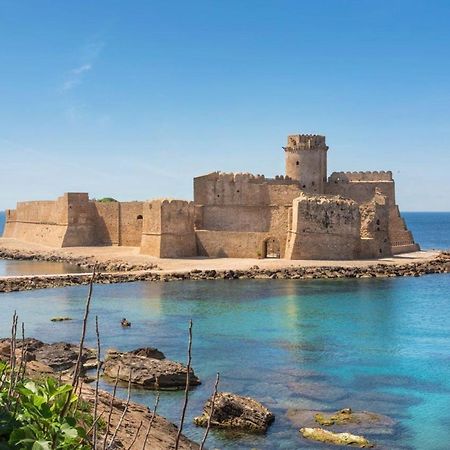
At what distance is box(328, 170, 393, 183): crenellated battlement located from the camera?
46.8m

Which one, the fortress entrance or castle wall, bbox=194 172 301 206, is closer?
the fortress entrance

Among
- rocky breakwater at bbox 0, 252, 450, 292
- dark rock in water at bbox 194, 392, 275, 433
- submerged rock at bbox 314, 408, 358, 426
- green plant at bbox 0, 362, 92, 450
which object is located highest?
green plant at bbox 0, 362, 92, 450

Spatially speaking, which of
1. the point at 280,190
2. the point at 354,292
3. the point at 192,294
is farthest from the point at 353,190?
the point at 192,294

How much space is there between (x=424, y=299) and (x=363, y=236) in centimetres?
1076

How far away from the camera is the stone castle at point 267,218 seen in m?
40.4

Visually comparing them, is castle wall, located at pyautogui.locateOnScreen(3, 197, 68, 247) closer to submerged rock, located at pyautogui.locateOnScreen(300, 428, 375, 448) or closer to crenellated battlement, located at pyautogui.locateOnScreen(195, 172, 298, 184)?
crenellated battlement, located at pyautogui.locateOnScreen(195, 172, 298, 184)

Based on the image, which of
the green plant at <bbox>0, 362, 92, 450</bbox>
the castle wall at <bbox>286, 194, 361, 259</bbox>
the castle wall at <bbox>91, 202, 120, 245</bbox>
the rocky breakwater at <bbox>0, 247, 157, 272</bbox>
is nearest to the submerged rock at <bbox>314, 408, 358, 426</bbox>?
the green plant at <bbox>0, 362, 92, 450</bbox>

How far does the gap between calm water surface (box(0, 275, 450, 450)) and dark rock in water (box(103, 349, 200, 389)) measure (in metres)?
0.50

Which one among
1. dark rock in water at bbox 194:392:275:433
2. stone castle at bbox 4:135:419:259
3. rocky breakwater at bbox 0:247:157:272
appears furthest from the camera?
rocky breakwater at bbox 0:247:157:272

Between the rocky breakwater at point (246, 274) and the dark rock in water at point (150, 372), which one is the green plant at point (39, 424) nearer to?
the dark rock in water at point (150, 372)

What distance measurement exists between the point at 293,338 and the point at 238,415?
30.3 feet

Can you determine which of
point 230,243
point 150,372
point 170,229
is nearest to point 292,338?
point 150,372

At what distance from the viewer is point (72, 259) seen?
4572cm

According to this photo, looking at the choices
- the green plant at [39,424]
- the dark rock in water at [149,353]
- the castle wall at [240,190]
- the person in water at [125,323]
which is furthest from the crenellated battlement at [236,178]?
the green plant at [39,424]
